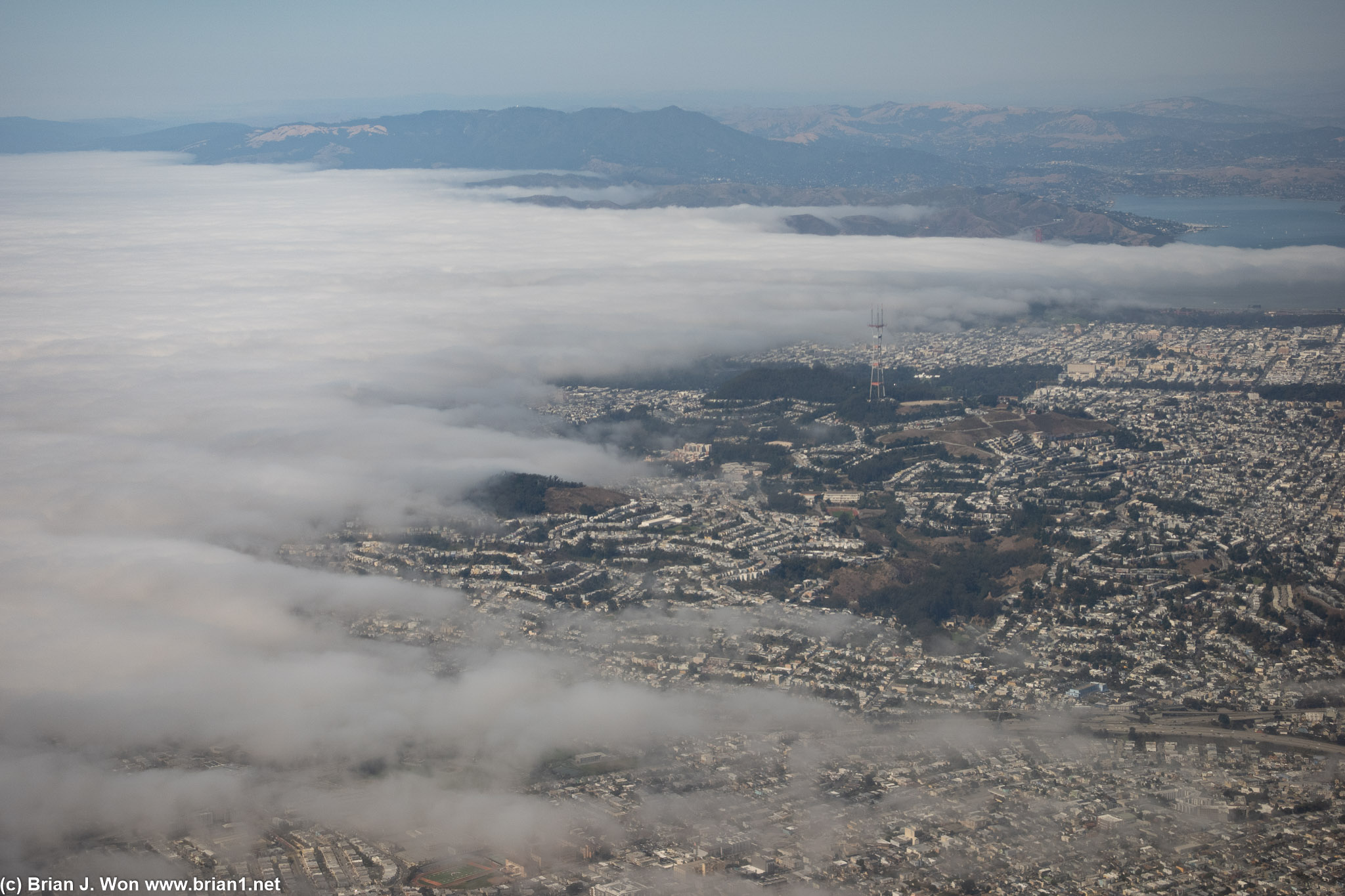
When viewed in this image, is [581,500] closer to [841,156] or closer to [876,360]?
[876,360]

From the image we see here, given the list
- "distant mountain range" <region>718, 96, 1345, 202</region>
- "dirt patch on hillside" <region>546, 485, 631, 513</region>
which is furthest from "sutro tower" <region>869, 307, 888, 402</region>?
"distant mountain range" <region>718, 96, 1345, 202</region>

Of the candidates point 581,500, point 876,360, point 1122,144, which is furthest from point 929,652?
point 1122,144

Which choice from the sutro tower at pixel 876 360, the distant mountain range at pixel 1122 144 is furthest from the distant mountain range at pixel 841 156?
the sutro tower at pixel 876 360

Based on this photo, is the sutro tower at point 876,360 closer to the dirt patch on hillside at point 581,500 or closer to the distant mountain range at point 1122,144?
the dirt patch on hillside at point 581,500

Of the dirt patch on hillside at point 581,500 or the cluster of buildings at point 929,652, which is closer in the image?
the cluster of buildings at point 929,652

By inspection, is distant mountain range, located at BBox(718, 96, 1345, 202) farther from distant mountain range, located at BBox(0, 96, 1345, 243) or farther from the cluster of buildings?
the cluster of buildings

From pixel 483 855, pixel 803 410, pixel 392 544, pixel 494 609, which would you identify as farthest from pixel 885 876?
pixel 803 410
